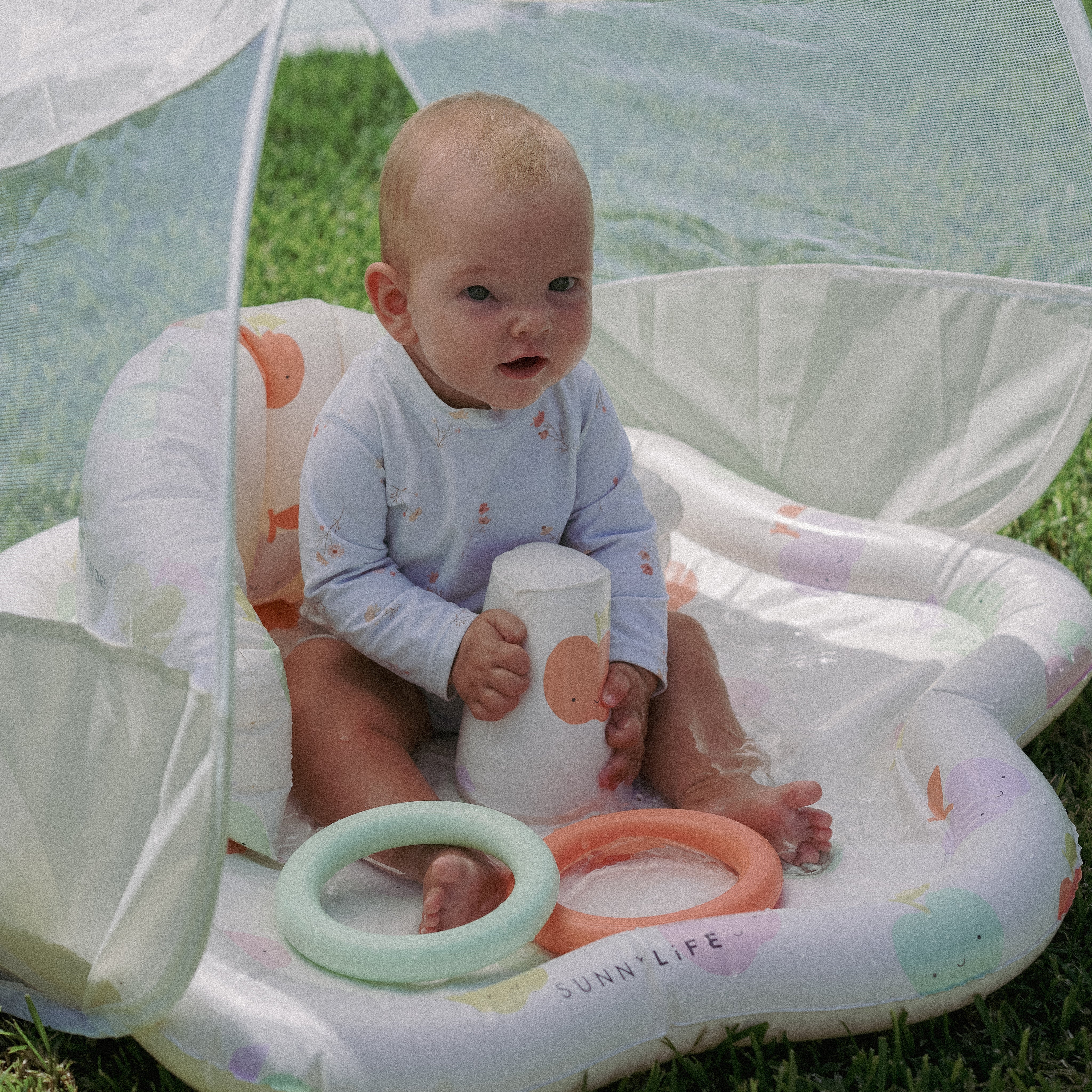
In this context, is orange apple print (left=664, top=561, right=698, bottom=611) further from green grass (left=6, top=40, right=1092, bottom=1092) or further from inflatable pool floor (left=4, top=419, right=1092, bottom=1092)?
green grass (left=6, top=40, right=1092, bottom=1092)

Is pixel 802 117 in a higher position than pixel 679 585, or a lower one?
higher

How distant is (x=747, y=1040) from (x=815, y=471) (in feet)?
4.10

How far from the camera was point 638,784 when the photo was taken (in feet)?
6.11

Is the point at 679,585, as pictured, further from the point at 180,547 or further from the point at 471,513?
the point at 180,547

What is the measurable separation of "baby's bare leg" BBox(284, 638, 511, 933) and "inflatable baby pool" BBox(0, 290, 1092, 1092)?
55 millimetres

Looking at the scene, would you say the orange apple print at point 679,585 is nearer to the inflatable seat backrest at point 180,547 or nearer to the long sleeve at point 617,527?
the long sleeve at point 617,527

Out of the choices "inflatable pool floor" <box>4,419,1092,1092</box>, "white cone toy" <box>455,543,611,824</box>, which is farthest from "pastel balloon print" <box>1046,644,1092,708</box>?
"white cone toy" <box>455,543,611,824</box>

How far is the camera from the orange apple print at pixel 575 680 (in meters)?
1.71

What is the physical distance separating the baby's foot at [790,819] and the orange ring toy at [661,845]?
0.07 ft

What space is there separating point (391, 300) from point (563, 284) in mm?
215

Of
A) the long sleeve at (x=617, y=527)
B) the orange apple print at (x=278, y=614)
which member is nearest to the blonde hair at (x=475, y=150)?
the long sleeve at (x=617, y=527)

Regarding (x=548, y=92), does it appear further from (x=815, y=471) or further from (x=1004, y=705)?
(x=1004, y=705)

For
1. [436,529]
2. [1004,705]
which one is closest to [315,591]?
[436,529]

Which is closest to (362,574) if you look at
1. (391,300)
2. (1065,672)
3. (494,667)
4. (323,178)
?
(494,667)
